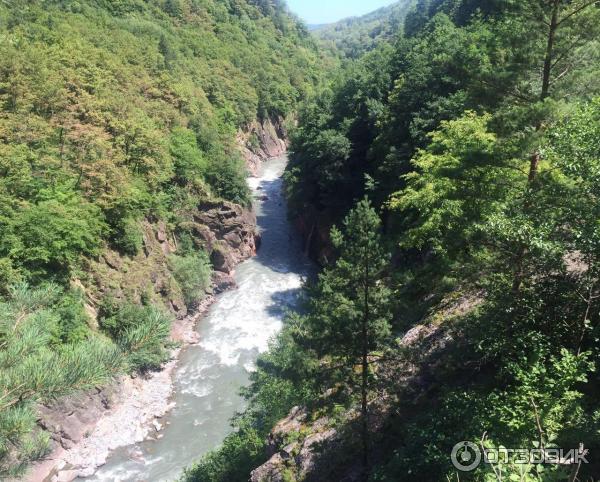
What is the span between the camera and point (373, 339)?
1230 cm

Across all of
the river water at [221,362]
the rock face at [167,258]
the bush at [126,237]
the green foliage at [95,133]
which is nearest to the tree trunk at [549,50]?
the river water at [221,362]

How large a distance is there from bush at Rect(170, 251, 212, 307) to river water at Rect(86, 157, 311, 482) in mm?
1714

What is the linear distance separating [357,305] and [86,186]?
21302 mm

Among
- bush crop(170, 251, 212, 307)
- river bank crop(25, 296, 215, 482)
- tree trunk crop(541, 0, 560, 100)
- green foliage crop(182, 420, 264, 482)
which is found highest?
tree trunk crop(541, 0, 560, 100)

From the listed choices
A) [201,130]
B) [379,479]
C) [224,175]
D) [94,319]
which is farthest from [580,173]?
[201,130]

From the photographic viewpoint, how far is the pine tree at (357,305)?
12141mm

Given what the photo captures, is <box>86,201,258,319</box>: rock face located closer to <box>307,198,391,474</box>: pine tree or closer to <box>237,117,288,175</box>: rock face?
<box>307,198,391,474</box>: pine tree

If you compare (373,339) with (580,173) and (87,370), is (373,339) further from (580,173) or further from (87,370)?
(87,370)

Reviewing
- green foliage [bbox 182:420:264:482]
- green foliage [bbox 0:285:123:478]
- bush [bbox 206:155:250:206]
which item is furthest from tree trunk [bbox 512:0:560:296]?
bush [bbox 206:155:250:206]

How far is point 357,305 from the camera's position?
1225 centimetres

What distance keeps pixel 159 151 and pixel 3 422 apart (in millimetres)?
31192

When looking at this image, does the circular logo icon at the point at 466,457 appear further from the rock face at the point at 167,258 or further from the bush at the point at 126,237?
the bush at the point at 126,237
